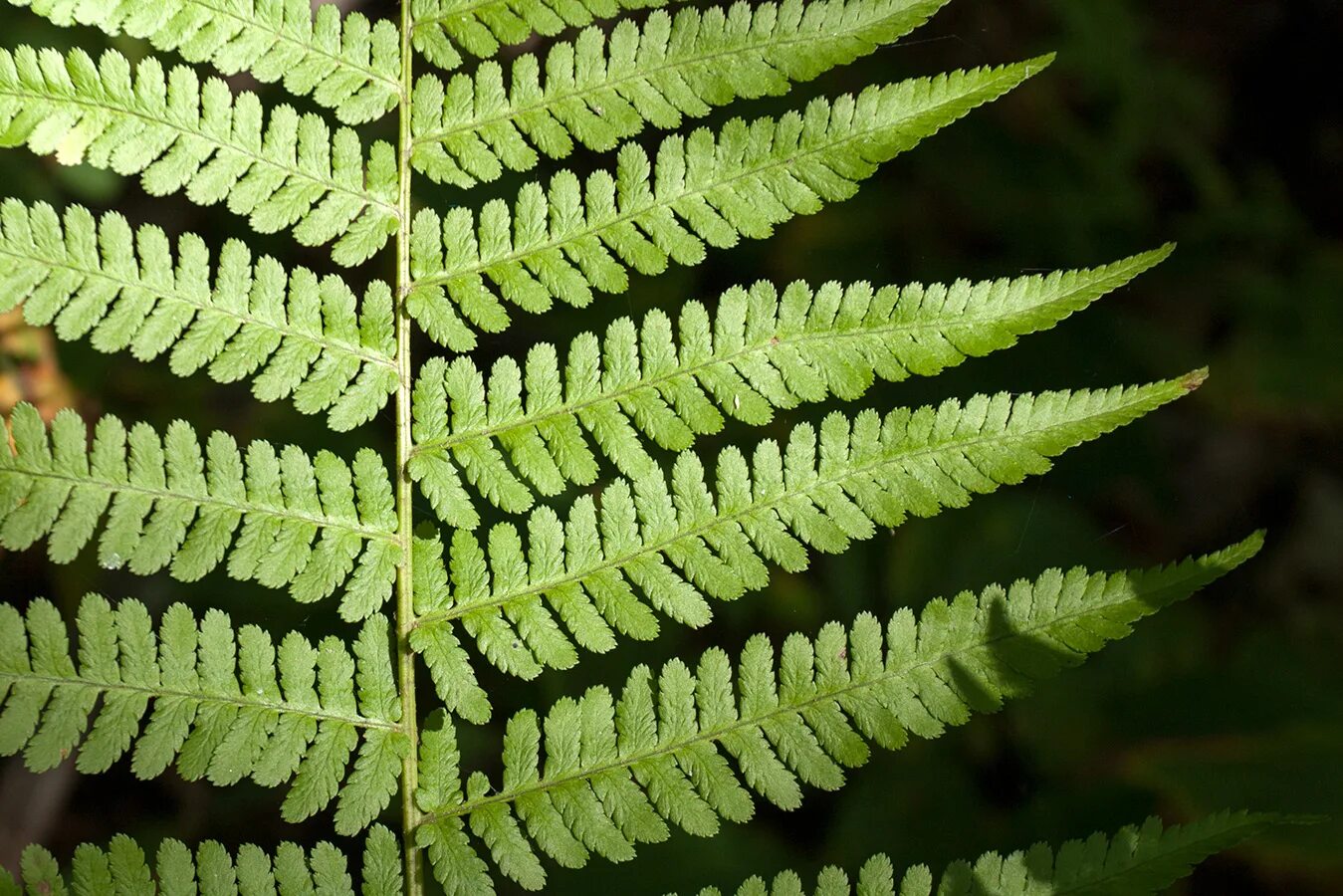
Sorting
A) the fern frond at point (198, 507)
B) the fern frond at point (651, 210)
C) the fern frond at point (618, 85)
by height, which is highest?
the fern frond at point (618, 85)

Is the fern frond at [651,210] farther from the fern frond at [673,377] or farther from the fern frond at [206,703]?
the fern frond at [206,703]

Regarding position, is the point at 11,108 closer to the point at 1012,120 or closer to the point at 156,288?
the point at 156,288

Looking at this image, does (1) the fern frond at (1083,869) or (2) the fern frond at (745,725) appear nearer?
(1) the fern frond at (1083,869)

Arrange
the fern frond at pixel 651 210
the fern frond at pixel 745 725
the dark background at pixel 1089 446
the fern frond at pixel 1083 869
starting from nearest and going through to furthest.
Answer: the fern frond at pixel 1083 869 → the fern frond at pixel 745 725 → the fern frond at pixel 651 210 → the dark background at pixel 1089 446

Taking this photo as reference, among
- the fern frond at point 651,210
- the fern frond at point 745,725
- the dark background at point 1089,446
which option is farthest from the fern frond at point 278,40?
the dark background at point 1089,446

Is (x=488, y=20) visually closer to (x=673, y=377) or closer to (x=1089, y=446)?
(x=673, y=377)

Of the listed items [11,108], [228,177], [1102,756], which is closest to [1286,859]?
[1102,756]
